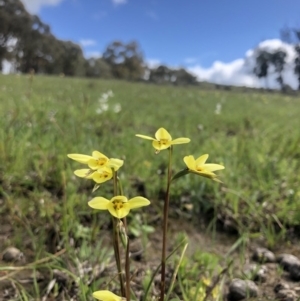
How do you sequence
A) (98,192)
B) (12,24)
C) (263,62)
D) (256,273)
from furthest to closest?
(12,24)
(263,62)
(98,192)
(256,273)

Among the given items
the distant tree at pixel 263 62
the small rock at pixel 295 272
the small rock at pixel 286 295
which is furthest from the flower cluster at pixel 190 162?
the distant tree at pixel 263 62

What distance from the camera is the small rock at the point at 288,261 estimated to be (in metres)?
1.28

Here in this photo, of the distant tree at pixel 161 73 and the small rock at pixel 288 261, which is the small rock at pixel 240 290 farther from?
the distant tree at pixel 161 73

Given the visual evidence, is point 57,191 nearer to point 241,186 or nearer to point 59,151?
point 59,151

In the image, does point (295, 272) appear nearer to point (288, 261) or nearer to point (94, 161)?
point (288, 261)

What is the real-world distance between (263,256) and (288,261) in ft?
0.33

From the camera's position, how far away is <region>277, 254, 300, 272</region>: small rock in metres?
1.28

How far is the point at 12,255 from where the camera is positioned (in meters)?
1.29

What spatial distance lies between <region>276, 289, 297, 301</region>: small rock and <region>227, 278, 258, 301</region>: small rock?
2.6 inches

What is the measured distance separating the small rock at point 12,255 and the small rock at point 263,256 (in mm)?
853

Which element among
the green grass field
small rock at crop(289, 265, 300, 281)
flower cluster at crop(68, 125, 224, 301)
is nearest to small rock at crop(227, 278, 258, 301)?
small rock at crop(289, 265, 300, 281)

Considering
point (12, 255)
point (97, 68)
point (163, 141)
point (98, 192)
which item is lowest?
point (12, 255)

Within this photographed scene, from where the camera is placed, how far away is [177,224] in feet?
5.49

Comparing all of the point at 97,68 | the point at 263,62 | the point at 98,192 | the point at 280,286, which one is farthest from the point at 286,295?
the point at 97,68
